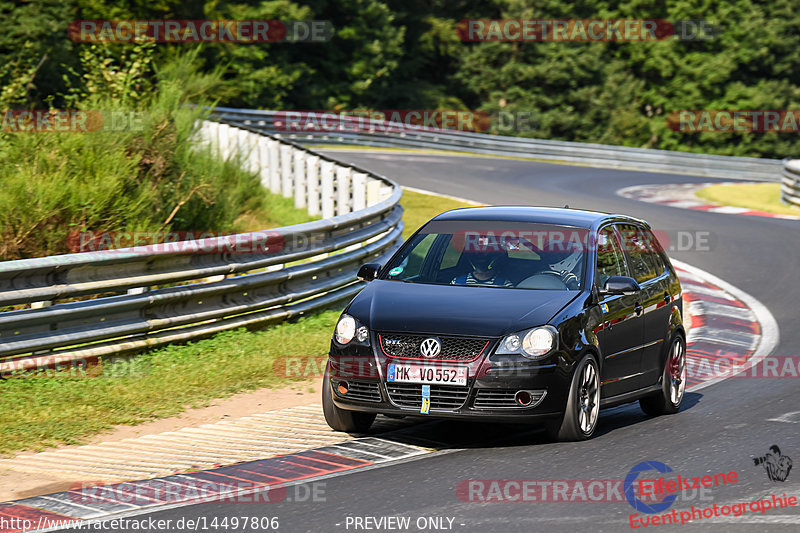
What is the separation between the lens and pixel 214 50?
44250 millimetres

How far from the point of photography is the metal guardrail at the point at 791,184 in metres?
27.8

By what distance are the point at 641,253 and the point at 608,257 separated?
81cm

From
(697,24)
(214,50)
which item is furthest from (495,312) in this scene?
(697,24)

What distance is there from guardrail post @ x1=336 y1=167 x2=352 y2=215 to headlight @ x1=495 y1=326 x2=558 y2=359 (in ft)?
36.5

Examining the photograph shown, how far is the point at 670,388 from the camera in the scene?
9.02 m

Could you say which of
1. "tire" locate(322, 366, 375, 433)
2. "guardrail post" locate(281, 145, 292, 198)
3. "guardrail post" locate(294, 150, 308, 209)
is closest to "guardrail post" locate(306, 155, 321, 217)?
"guardrail post" locate(294, 150, 308, 209)

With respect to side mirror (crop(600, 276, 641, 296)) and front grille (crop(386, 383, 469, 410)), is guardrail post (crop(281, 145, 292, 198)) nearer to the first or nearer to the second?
side mirror (crop(600, 276, 641, 296))

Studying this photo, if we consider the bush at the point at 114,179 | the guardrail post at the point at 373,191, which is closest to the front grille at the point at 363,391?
the bush at the point at 114,179

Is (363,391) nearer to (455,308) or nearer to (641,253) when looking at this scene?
(455,308)

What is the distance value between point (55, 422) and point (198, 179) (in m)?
7.53

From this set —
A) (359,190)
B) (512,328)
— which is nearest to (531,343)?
(512,328)

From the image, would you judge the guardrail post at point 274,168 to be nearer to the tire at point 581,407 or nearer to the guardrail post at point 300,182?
the guardrail post at point 300,182

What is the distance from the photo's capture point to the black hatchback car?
7.11 meters

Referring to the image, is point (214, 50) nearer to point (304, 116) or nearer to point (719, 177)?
point (304, 116)
